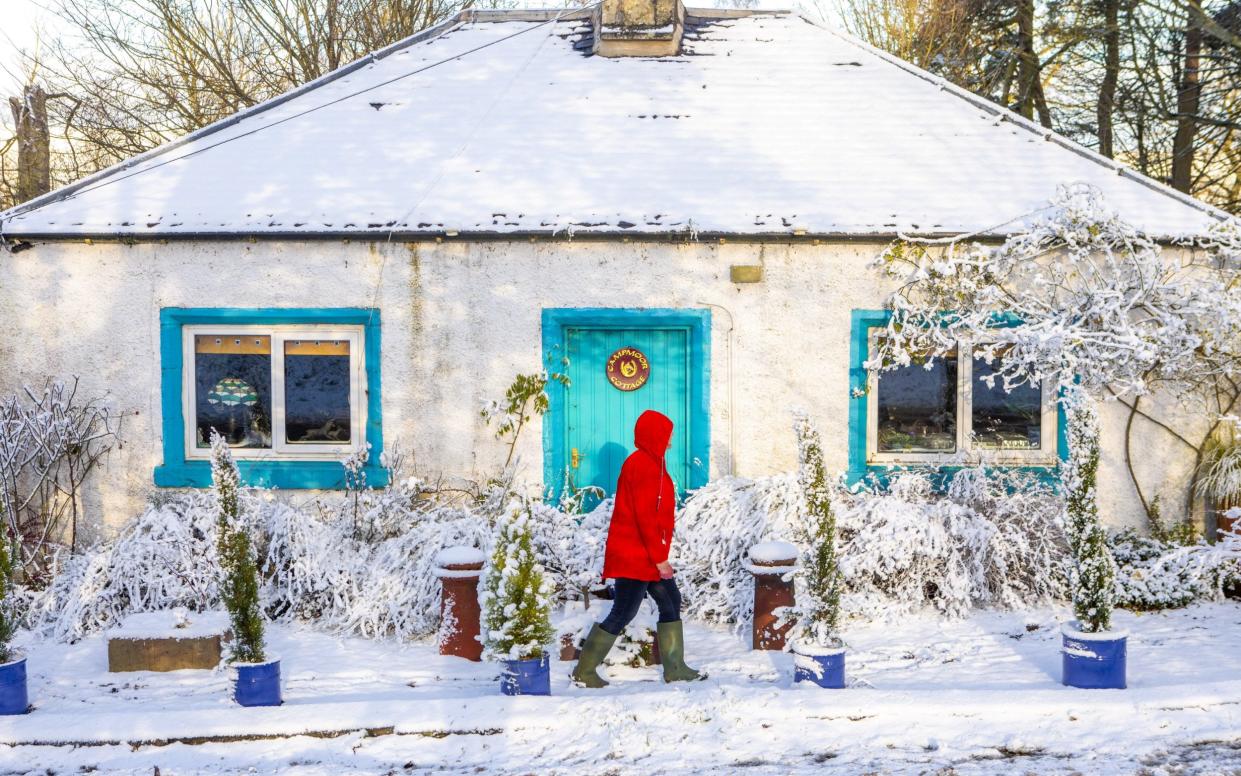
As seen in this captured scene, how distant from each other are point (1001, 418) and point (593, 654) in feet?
15.7

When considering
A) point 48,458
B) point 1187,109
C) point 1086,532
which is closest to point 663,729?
point 1086,532

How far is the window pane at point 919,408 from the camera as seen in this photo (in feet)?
29.0

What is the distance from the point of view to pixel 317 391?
8.88m

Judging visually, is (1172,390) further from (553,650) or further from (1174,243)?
(553,650)

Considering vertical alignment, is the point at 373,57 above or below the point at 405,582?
above

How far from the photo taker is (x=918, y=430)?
888 cm

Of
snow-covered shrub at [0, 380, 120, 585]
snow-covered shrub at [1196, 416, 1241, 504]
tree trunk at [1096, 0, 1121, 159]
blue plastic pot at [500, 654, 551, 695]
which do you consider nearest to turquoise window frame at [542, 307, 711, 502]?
blue plastic pot at [500, 654, 551, 695]

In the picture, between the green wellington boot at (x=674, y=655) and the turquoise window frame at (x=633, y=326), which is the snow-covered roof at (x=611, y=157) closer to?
the turquoise window frame at (x=633, y=326)

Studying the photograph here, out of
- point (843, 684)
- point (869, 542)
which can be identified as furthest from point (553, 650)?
point (869, 542)

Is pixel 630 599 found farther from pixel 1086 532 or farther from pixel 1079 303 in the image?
pixel 1079 303

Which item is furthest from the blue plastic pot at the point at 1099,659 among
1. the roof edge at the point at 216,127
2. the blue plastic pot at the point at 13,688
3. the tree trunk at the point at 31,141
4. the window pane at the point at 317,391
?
the tree trunk at the point at 31,141

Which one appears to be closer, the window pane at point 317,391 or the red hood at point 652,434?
the red hood at point 652,434

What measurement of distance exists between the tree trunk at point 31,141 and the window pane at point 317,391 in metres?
11.8

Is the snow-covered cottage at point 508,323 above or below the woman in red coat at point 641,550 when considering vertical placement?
above
